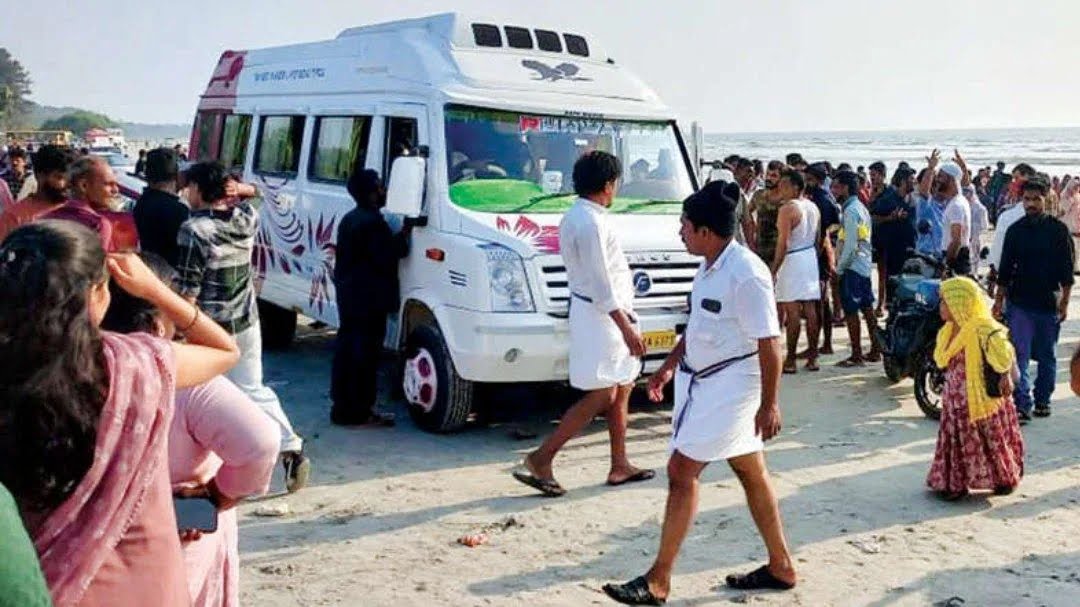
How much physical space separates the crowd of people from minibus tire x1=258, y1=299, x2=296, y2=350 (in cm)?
249

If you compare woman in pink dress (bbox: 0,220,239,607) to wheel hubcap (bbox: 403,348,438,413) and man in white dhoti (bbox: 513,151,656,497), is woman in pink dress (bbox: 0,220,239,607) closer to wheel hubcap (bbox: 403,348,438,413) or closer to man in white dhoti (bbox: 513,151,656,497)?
man in white dhoti (bbox: 513,151,656,497)

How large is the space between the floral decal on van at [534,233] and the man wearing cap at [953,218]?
3.87 metres

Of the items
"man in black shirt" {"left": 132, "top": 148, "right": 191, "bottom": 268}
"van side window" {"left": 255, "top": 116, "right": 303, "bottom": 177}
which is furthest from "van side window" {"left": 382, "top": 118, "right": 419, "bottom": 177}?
"man in black shirt" {"left": 132, "top": 148, "right": 191, "bottom": 268}

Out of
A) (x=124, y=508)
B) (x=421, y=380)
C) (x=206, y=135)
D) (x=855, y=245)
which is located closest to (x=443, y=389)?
(x=421, y=380)

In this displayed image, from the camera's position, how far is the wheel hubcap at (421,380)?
676 centimetres

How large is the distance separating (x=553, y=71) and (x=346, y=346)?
2.46 m

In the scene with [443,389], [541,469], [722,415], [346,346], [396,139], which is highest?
[396,139]

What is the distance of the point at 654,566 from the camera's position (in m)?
4.38

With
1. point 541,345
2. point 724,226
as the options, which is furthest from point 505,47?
point 724,226

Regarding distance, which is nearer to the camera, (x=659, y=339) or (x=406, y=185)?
(x=406, y=185)

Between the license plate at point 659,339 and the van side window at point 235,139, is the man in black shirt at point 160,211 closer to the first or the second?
→ the license plate at point 659,339

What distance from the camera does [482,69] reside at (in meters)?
7.16

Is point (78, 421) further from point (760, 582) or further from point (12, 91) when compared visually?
point (12, 91)

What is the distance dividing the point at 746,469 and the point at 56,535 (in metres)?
3.07
